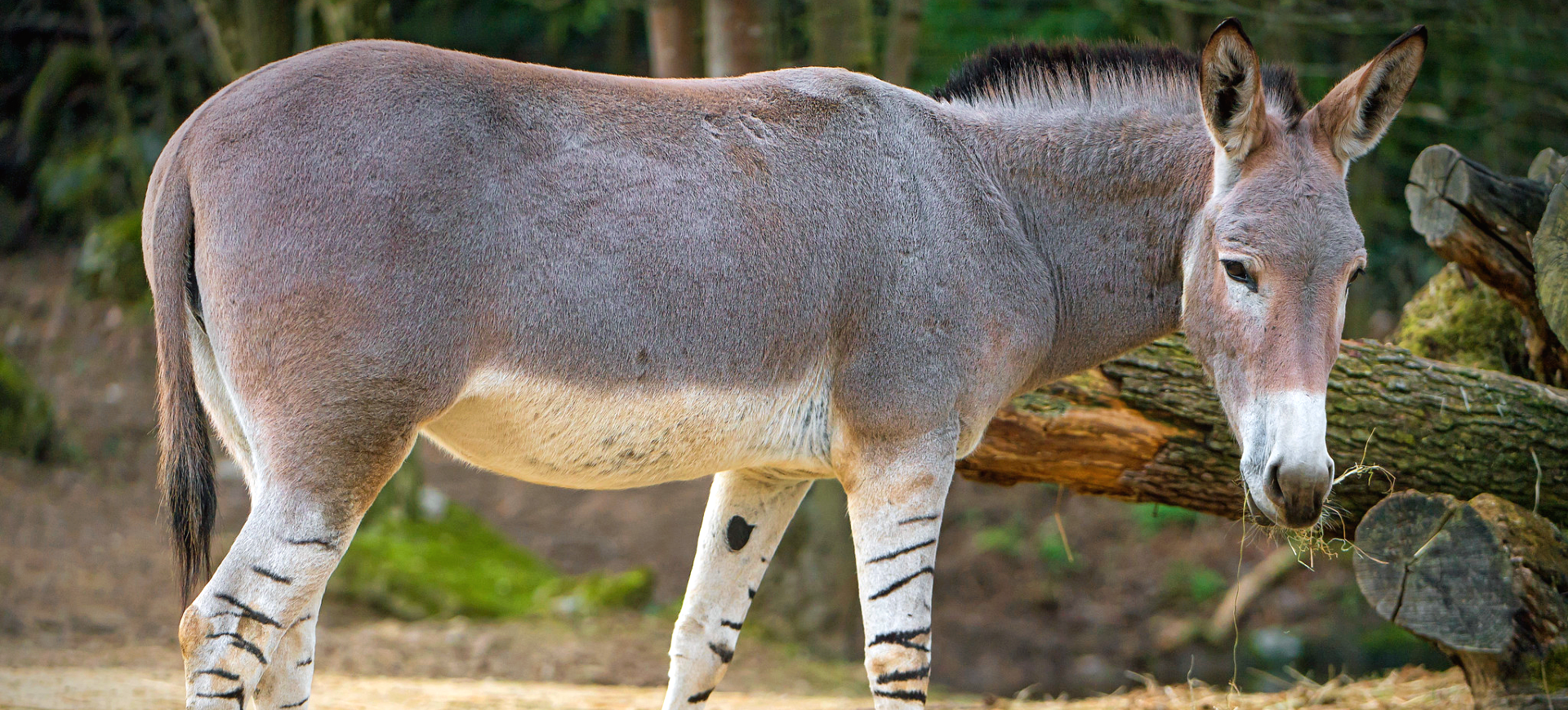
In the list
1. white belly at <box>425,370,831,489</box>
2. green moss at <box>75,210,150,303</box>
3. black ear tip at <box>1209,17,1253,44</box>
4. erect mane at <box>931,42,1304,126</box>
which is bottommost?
green moss at <box>75,210,150,303</box>

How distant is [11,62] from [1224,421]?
1929 centimetres

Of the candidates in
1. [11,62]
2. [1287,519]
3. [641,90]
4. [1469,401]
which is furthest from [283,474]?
[11,62]

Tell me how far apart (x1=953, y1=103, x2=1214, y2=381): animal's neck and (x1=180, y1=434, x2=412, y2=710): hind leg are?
102 inches

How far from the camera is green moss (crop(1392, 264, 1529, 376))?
240 inches

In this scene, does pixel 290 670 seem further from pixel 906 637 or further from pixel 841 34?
pixel 841 34

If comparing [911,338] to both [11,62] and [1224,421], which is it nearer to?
[1224,421]

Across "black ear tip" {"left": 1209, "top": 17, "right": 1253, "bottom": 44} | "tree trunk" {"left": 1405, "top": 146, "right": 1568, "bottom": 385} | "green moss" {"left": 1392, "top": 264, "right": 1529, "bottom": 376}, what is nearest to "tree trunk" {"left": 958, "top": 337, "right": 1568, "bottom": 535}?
"tree trunk" {"left": 1405, "top": 146, "right": 1568, "bottom": 385}

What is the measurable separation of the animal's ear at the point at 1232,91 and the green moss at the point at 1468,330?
2.96m

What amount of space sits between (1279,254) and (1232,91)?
0.64 m

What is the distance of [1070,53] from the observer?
4.65 meters

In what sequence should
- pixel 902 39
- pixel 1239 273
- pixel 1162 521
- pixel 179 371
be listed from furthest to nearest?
pixel 1162 521, pixel 902 39, pixel 1239 273, pixel 179 371

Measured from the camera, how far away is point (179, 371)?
361 cm

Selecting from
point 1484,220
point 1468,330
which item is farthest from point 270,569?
point 1468,330

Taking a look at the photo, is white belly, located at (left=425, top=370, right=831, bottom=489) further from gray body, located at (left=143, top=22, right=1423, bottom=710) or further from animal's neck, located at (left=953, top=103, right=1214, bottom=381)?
animal's neck, located at (left=953, top=103, right=1214, bottom=381)
